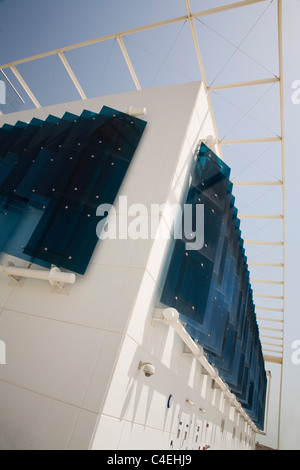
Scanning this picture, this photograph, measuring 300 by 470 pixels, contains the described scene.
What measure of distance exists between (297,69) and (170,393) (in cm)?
916

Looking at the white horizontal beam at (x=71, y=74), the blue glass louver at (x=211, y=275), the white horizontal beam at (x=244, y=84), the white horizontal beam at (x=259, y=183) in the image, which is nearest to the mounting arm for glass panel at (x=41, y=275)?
the blue glass louver at (x=211, y=275)

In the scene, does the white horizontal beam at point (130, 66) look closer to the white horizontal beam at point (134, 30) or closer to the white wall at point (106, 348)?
the white horizontal beam at point (134, 30)

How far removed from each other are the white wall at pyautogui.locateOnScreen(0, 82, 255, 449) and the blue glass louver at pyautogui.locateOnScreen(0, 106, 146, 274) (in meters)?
0.37

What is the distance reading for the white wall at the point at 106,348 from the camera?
→ 3.33 meters

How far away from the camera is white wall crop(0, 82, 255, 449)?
3.33 metres

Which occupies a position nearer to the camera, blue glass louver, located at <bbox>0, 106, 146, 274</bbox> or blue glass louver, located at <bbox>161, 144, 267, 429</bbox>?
blue glass louver, located at <bbox>0, 106, 146, 274</bbox>

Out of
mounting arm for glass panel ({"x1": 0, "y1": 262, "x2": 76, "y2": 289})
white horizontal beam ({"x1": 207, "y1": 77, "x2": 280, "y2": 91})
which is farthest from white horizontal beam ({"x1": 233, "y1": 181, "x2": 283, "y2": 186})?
mounting arm for glass panel ({"x1": 0, "y1": 262, "x2": 76, "y2": 289})

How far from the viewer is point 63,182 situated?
5.29 meters

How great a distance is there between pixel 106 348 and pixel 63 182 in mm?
3469

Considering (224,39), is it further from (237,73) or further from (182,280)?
(182,280)

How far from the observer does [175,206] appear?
5.24 m

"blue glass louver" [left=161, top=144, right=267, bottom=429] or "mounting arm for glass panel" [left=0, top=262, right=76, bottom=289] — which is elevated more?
"blue glass louver" [left=161, top=144, right=267, bottom=429]

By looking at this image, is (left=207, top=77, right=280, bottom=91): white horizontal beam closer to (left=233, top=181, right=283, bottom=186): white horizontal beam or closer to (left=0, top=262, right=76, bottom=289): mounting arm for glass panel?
(left=233, top=181, right=283, bottom=186): white horizontal beam

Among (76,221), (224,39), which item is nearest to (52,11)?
(224,39)
